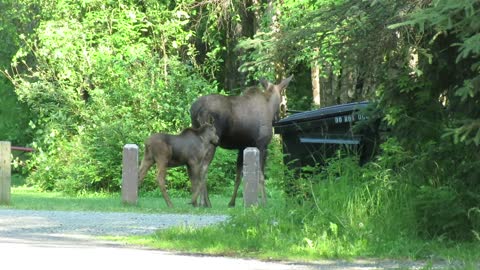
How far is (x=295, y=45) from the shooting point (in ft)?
46.7

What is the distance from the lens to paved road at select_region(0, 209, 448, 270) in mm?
10586

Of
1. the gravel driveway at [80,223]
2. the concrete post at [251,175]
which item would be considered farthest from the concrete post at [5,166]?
the concrete post at [251,175]

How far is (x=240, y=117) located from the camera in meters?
22.1

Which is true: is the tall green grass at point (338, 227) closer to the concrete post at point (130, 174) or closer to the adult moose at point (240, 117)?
the concrete post at point (130, 174)

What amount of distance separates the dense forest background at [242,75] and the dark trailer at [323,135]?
0.76 metres

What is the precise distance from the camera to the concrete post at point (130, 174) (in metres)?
21.4

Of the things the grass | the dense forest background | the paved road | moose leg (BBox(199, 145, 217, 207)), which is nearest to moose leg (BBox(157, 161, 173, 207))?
moose leg (BBox(199, 145, 217, 207))

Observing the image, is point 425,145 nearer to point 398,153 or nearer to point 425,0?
point 398,153

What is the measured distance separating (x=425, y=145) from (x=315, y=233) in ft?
6.30

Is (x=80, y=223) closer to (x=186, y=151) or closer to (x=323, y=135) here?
(x=323, y=135)

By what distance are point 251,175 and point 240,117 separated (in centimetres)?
195

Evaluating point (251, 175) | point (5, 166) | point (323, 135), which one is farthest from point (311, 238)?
point (5, 166)

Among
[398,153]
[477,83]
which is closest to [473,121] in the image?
[477,83]

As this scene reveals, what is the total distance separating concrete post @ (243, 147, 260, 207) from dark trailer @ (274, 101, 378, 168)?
0.58m
